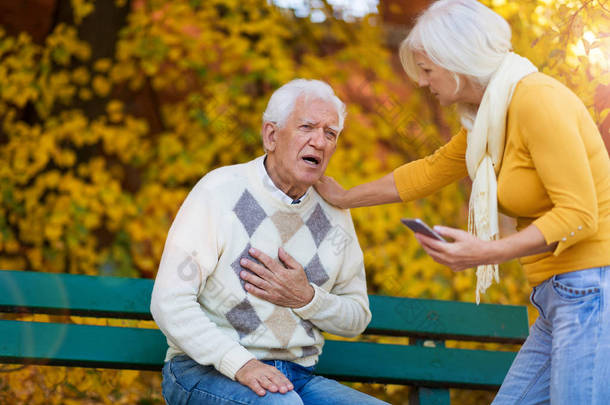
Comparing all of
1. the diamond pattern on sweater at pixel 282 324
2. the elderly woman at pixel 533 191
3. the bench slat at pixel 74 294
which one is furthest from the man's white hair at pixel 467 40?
the bench slat at pixel 74 294

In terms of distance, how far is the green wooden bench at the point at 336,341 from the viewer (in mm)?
2863

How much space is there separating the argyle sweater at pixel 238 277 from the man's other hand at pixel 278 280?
27mm

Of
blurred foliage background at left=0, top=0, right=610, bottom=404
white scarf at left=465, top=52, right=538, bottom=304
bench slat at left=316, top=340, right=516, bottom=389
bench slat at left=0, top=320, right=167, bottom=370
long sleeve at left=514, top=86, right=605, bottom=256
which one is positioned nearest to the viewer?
long sleeve at left=514, top=86, right=605, bottom=256

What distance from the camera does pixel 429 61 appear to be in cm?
220

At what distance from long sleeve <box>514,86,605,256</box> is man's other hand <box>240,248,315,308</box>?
0.93m

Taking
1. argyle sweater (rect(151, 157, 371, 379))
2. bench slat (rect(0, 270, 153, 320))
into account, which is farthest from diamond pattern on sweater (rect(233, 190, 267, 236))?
bench slat (rect(0, 270, 153, 320))

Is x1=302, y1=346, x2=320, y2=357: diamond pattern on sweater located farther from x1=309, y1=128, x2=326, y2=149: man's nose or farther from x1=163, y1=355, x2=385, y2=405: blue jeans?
x1=309, y1=128, x2=326, y2=149: man's nose

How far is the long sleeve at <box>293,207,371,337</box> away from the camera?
2617mm

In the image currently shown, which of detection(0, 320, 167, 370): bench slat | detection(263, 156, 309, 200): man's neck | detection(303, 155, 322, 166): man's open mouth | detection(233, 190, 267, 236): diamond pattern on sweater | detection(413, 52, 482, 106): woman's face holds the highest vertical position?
detection(413, 52, 482, 106): woman's face

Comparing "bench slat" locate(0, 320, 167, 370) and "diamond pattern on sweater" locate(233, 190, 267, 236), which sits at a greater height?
"diamond pattern on sweater" locate(233, 190, 267, 236)

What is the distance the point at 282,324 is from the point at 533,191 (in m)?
1.01

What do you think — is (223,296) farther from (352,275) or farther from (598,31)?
(598,31)

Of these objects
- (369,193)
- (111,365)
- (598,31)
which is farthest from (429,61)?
(111,365)

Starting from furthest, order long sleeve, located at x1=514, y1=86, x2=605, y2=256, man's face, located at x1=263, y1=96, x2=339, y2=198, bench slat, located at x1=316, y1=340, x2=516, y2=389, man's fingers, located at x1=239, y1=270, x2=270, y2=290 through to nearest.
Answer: bench slat, located at x1=316, y1=340, x2=516, y2=389 < man's face, located at x1=263, y1=96, x2=339, y2=198 < man's fingers, located at x1=239, y1=270, x2=270, y2=290 < long sleeve, located at x1=514, y1=86, x2=605, y2=256
